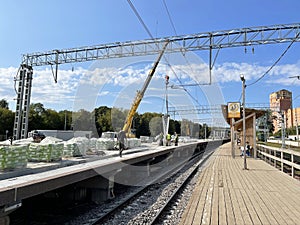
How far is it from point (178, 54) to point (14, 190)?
17.2 m

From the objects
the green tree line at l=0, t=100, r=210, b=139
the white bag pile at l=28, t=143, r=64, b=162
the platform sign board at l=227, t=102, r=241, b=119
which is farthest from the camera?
the green tree line at l=0, t=100, r=210, b=139

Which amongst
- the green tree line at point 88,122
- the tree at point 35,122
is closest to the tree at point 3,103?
the green tree line at point 88,122

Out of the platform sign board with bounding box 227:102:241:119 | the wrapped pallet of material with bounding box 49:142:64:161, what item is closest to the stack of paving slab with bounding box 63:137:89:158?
the wrapped pallet of material with bounding box 49:142:64:161

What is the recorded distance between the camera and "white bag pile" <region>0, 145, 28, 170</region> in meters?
6.89

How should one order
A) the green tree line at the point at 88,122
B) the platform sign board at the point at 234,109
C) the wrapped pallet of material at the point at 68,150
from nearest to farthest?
the wrapped pallet of material at the point at 68,150 → the platform sign board at the point at 234,109 → the green tree line at the point at 88,122

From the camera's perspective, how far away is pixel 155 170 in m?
14.3

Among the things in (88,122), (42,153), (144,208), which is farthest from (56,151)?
(88,122)

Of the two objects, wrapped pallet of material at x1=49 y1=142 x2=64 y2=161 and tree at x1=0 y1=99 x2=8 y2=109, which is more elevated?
tree at x1=0 y1=99 x2=8 y2=109

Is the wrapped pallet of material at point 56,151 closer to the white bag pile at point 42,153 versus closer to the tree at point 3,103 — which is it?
the white bag pile at point 42,153

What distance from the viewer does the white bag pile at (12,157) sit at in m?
6.89

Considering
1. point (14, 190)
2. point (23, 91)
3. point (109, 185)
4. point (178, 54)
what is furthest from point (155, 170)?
point (23, 91)

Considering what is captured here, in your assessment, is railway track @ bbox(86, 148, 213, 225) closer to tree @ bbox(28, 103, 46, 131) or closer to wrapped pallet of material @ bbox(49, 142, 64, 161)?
wrapped pallet of material @ bbox(49, 142, 64, 161)

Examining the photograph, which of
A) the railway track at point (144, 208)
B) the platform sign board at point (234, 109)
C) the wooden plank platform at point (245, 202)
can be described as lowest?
the railway track at point (144, 208)

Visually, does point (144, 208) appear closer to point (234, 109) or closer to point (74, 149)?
point (74, 149)
